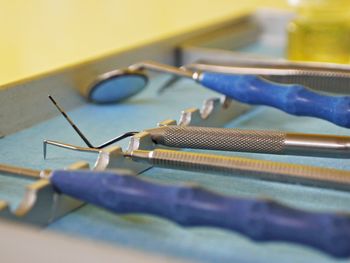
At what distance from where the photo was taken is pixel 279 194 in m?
0.52

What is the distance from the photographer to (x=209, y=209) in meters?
0.41

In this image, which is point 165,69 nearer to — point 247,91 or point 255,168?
point 247,91

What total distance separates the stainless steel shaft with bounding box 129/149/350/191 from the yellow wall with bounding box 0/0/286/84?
0.91 ft

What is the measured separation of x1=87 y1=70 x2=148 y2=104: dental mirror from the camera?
765mm

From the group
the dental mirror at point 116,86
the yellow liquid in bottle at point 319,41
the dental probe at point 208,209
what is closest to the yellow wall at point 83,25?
the dental mirror at point 116,86

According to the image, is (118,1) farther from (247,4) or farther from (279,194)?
(279,194)

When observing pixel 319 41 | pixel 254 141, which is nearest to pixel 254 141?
pixel 254 141

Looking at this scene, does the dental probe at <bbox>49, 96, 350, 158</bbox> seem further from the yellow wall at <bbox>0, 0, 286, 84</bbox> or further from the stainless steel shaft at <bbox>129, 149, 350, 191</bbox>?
the yellow wall at <bbox>0, 0, 286, 84</bbox>

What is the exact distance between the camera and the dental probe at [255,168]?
47cm

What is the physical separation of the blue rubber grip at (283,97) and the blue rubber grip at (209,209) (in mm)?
231

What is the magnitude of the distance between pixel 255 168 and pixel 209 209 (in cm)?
9

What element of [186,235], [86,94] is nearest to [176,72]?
[86,94]

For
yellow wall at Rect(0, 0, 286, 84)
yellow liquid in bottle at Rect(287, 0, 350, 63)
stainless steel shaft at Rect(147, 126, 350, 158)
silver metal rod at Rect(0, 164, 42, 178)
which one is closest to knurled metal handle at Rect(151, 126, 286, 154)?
stainless steel shaft at Rect(147, 126, 350, 158)

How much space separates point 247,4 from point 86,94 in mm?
705
